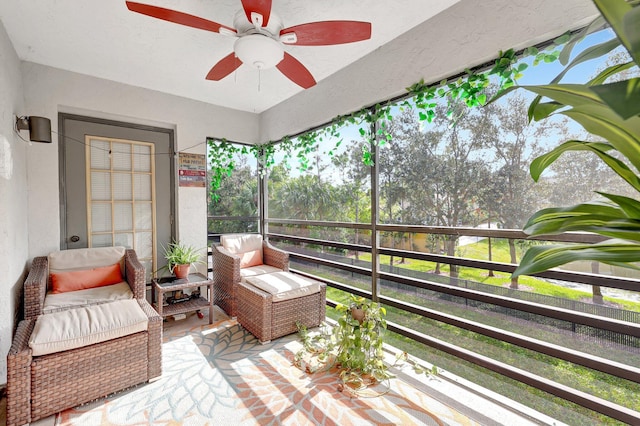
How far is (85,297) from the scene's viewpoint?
241cm

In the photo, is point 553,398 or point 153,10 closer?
point 153,10

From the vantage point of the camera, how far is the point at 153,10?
1.51 m

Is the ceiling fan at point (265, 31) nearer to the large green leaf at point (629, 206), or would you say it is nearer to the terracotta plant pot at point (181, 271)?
the large green leaf at point (629, 206)

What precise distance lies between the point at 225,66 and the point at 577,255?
234 centimetres

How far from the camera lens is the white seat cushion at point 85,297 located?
2.24 m

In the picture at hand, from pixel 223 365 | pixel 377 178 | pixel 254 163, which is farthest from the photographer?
pixel 254 163

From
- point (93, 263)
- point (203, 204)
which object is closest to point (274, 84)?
point (203, 204)


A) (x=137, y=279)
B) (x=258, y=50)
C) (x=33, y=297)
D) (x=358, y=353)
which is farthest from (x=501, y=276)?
(x=33, y=297)

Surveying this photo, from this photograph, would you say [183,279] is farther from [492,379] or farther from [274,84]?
[492,379]

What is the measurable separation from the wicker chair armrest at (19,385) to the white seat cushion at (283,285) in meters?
1.57

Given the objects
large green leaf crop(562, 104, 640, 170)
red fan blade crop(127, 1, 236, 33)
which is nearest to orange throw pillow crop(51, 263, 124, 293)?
red fan blade crop(127, 1, 236, 33)

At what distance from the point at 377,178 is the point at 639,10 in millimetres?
2399

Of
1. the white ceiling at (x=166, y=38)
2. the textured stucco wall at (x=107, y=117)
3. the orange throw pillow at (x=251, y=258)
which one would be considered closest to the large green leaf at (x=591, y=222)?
the white ceiling at (x=166, y=38)

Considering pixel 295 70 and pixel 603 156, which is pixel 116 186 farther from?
pixel 603 156
